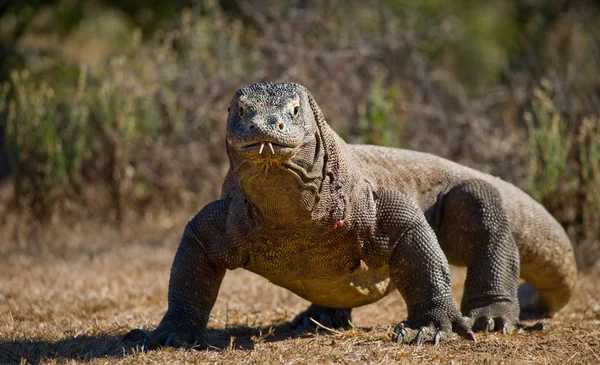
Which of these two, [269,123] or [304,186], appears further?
[304,186]

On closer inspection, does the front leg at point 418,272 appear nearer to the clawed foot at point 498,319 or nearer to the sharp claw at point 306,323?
the clawed foot at point 498,319

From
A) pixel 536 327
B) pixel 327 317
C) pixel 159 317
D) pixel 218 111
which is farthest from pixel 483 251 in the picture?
pixel 218 111

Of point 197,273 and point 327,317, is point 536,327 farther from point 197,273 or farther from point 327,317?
point 197,273

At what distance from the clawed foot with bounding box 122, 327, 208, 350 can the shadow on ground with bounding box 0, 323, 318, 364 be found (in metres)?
0.05

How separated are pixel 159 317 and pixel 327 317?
1.01 metres

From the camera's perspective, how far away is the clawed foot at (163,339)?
3854 millimetres

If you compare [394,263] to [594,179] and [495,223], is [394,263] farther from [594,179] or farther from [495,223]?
[594,179]

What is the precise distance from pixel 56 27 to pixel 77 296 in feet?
21.8

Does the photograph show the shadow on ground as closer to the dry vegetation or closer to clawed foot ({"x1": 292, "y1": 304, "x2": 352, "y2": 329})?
the dry vegetation

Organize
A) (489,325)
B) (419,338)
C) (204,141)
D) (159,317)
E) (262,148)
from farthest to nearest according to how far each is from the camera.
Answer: (204,141) < (159,317) < (489,325) < (419,338) < (262,148)

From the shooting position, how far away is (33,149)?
8398 mm

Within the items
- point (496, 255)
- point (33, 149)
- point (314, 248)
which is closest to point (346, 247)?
point (314, 248)

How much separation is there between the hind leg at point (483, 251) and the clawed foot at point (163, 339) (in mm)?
1450

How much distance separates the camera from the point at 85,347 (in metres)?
4.00
